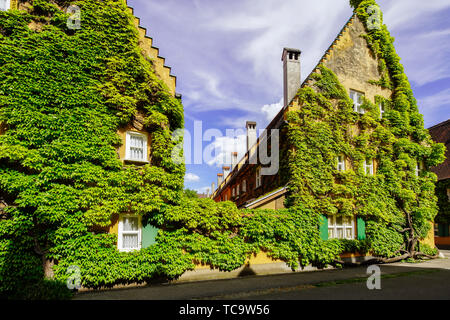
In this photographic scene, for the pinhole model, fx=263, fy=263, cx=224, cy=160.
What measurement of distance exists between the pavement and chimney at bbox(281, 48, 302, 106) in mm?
11095

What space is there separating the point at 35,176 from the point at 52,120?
6.50ft

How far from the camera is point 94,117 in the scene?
9773 mm

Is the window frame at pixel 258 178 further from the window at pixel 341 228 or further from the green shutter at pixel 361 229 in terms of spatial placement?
the green shutter at pixel 361 229

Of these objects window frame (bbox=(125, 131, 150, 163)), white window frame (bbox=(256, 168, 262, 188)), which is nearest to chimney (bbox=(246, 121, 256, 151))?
white window frame (bbox=(256, 168, 262, 188))

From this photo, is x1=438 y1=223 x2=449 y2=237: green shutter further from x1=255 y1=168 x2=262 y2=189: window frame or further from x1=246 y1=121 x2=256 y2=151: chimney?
x1=255 y1=168 x2=262 y2=189: window frame

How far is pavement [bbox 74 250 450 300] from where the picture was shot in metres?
7.82

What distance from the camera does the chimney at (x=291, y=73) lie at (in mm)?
17495

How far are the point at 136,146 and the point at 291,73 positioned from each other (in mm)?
Answer: 11859

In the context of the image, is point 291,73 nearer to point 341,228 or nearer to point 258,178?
point 258,178

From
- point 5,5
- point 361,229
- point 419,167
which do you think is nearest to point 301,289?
point 361,229

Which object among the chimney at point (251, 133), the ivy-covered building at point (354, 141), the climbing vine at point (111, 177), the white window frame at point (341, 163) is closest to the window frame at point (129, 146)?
the climbing vine at point (111, 177)

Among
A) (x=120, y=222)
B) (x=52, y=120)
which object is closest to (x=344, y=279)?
(x=120, y=222)

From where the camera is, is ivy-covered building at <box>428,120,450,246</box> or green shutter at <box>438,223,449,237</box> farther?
green shutter at <box>438,223,449,237</box>
